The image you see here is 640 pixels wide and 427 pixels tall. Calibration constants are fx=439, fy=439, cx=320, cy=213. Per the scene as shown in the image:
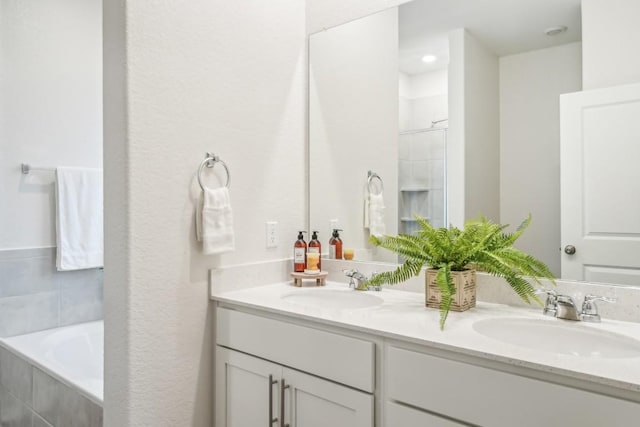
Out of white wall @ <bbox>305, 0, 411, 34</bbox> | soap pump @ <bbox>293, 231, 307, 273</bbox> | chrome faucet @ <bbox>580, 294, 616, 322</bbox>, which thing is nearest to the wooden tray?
soap pump @ <bbox>293, 231, 307, 273</bbox>

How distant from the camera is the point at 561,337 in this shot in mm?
1241

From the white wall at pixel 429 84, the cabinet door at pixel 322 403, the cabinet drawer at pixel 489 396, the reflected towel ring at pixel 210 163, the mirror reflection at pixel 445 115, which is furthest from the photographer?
the white wall at pixel 429 84

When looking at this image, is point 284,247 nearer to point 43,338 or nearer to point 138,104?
point 138,104

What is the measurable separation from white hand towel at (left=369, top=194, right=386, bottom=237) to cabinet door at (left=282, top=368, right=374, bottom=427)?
77 cm

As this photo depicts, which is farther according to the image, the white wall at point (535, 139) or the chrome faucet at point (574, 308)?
the white wall at point (535, 139)

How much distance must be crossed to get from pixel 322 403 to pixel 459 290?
55 cm

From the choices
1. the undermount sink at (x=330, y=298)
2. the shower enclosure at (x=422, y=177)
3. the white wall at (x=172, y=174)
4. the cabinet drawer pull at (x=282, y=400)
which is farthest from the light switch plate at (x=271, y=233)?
the cabinet drawer pull at (x=282, y=400)

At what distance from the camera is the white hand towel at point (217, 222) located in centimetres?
155

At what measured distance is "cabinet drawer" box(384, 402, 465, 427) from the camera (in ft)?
3.52

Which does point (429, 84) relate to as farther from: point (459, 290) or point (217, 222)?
point (217, 222)

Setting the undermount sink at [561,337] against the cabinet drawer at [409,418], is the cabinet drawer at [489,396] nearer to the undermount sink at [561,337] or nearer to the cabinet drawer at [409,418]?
the cabinet drawer at [409,418]

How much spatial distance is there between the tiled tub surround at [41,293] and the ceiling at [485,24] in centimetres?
218

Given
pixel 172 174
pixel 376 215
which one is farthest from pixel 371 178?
pixel 172 174

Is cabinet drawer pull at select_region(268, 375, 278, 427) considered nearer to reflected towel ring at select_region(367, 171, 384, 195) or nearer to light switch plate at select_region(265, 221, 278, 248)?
light switch plate at select_region(265, 221, 278, 248)
